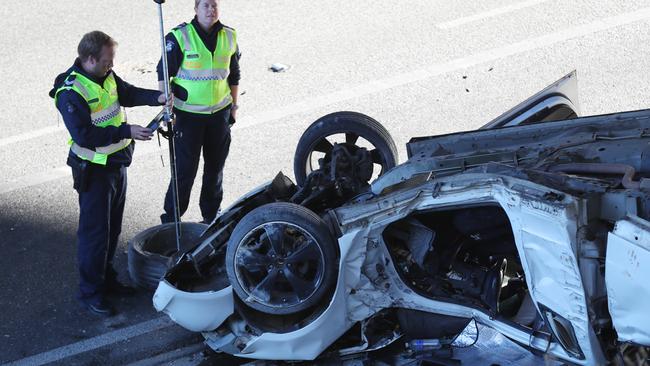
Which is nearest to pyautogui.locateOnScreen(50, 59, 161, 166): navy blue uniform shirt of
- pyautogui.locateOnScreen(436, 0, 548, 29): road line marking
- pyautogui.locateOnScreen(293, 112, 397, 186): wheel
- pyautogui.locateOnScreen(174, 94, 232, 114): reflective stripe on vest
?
pyautogui.locateOnScreen(174, 94, 232, 114): reflective stripe on vest

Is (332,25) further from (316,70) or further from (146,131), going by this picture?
(146,131)

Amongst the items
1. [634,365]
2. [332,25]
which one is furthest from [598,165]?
[332,25]

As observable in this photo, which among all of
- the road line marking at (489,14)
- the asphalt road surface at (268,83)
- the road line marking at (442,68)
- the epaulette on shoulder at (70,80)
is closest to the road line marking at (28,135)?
the asphalt road surface at (268,83)

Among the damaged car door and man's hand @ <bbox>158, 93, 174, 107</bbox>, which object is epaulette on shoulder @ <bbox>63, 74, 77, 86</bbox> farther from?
the damaged car door

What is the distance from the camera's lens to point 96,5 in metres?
11.4

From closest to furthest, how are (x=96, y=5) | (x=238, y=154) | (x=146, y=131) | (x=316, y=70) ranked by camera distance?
(x=146, y=131)
(x=238, y=154)
(x=316, y=70)
(x=96, y=5)

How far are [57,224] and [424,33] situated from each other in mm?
4463

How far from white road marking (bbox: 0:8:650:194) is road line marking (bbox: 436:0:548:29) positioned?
2.21 ft

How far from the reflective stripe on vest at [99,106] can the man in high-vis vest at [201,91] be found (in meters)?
0.58

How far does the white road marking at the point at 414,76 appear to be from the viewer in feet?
27.7

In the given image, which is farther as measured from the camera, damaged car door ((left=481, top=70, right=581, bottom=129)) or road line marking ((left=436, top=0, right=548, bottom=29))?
road line marking ((left=436, top=0, right=548, bottom=29))

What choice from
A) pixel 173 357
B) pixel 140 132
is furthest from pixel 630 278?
pixel 140 132

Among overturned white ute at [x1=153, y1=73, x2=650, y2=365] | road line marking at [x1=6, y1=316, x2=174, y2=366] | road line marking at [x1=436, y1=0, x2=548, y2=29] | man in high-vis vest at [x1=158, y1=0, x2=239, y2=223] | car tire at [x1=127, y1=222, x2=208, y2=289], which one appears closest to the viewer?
overturned white ute at [x1=153, y1=73, x2=650, y2=365]

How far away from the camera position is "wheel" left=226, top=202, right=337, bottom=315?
18.1 feet
